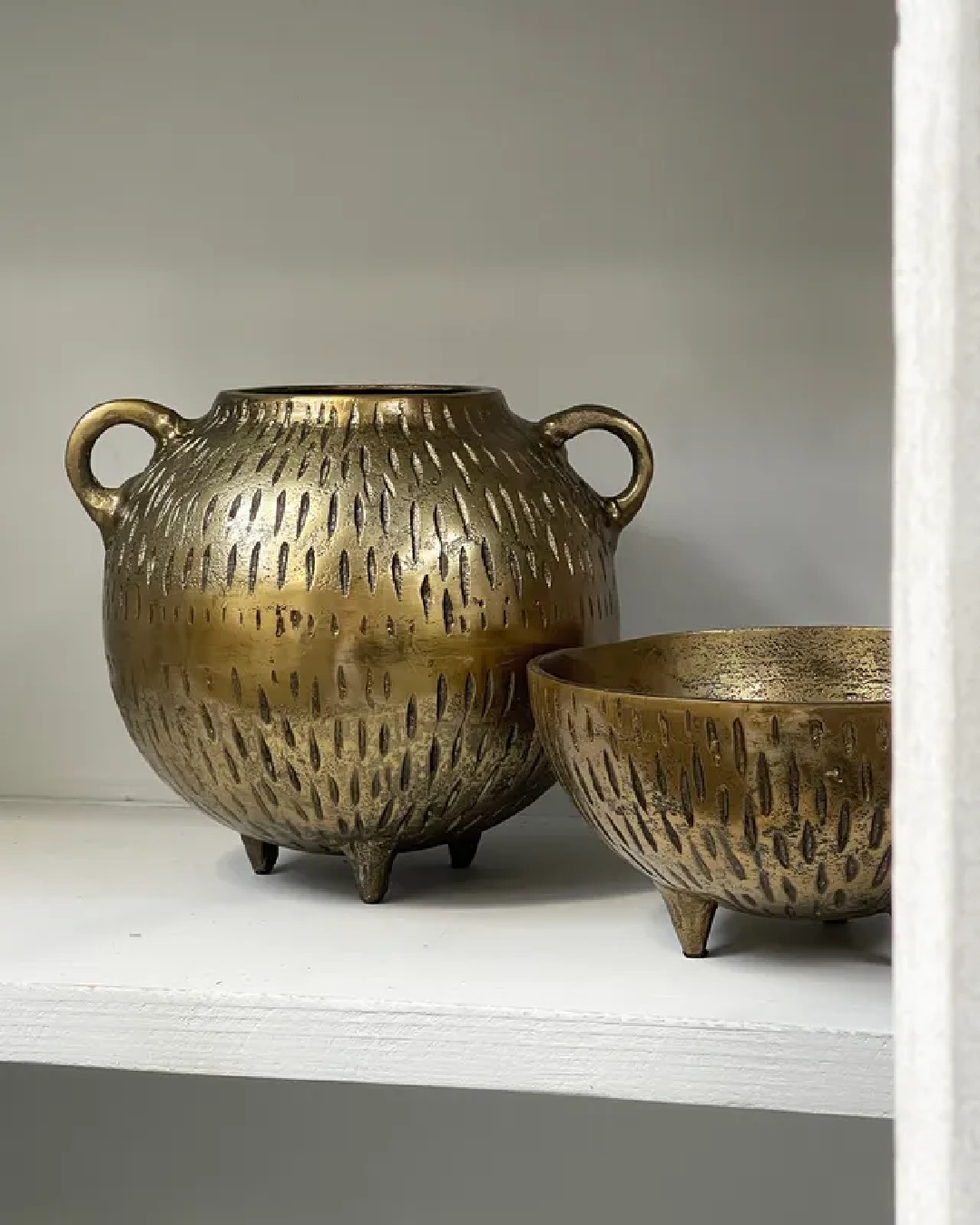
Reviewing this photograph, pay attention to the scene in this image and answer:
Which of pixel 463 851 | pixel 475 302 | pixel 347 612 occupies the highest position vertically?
pixel 475 302

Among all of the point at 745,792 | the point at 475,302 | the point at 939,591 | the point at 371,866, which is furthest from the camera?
the point at 475,302

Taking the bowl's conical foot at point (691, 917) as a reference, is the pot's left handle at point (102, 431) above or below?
above

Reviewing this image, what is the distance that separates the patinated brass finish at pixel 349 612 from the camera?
57 centimetres

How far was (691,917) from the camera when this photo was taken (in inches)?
21.6

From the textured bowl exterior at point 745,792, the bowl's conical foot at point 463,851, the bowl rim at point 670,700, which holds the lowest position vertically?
the bowl's conical foot at point 463,851

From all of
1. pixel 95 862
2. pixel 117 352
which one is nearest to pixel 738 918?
pixel 95 862

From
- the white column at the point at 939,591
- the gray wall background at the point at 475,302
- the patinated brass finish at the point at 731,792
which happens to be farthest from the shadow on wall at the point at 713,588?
the white column at the point at 939,591

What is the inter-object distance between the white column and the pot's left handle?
43cm

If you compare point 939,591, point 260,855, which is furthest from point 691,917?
point 939,591

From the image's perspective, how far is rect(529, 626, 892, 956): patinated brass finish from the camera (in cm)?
48

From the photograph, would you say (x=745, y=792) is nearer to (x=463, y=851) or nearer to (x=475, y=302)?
(x=463, y=851)

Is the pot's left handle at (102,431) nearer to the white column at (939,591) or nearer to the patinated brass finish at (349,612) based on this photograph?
the patinated brass finish at (349,612)

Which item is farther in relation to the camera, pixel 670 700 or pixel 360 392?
pixel 360 392

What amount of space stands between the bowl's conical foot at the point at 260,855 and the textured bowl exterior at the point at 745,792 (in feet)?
0.59
